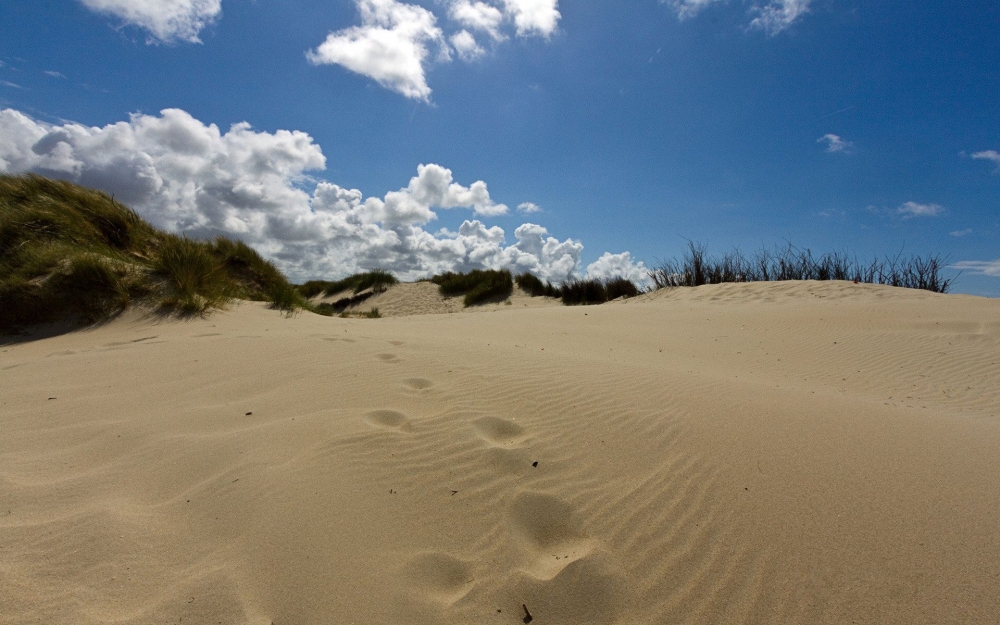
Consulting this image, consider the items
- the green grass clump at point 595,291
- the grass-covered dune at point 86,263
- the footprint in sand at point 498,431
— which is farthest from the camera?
the green grass clump at point 595,291

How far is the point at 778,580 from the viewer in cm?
181

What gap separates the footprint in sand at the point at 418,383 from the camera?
3862mm

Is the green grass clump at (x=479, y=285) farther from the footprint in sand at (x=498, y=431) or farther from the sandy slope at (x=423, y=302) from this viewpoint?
the footprint in sand at (x=498, y=431)

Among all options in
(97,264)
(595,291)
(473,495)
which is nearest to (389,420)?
(473,495)

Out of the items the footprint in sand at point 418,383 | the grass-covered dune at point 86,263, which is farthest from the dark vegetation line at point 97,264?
the footprint in sand at point 418,383

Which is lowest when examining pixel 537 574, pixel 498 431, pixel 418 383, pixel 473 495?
pixel 537 574

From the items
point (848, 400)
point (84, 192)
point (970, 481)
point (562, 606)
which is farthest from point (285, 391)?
point (84, 192)

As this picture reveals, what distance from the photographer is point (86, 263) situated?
637cm

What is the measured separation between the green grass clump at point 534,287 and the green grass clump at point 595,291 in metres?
0.58

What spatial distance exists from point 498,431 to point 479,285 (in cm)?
1666

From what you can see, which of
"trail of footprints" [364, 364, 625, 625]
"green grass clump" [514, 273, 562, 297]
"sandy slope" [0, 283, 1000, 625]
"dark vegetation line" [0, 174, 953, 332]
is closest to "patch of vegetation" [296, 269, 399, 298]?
"green grass clump" [514, 273, 562, 297]

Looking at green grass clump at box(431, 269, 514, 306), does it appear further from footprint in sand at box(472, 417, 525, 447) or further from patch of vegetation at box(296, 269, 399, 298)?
footprint in sand at box(472, 417, 525, 447)

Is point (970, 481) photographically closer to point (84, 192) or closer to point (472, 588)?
point (472, 588)

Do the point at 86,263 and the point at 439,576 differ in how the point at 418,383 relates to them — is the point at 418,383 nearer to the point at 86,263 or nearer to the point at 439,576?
the point at 439,576
